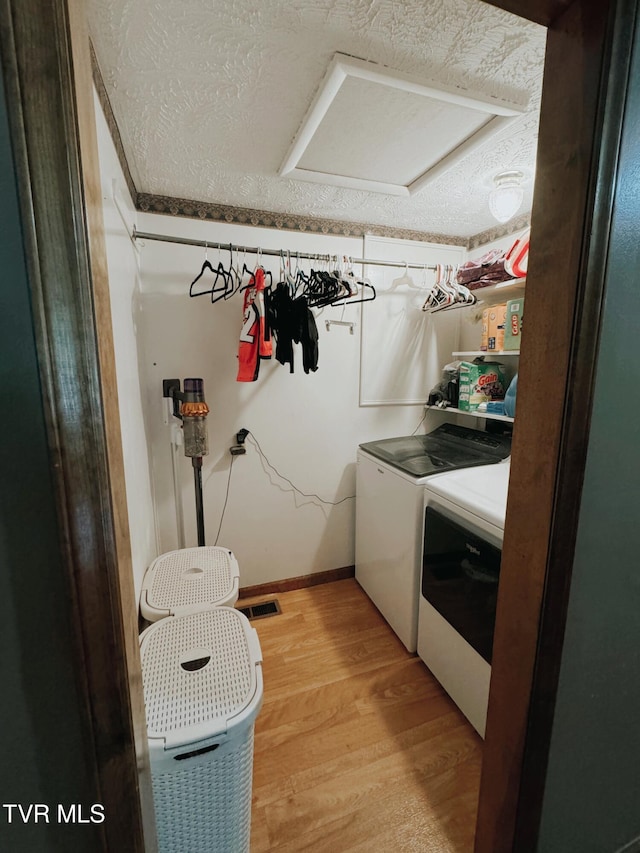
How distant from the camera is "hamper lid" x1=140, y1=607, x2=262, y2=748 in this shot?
0.85m

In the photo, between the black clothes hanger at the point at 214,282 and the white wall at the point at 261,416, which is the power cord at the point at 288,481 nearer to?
the white wall at the point at 261,416

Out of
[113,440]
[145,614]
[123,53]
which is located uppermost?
[123,53]

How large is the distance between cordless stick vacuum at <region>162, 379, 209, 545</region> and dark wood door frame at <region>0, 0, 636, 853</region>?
1152 millimetres

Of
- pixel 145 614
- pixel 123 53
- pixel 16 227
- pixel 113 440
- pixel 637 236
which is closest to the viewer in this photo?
pixel 16 227

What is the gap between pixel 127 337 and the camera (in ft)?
4.54

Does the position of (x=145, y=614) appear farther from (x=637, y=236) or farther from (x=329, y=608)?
(x=637, y=236)

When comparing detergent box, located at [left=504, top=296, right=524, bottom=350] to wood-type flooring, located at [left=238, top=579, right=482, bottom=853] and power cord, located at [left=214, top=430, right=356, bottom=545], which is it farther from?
wood-type flooring, located at [left=238, top=579, right=482, bottom=853]

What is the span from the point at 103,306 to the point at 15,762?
607mm

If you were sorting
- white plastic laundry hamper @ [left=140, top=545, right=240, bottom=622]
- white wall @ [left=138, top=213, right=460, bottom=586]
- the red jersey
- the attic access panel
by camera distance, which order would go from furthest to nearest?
white wall @ [left=138, top=213, right=460, bottom=586]
the red jersey
white plastic laundry hamper @ [left=140, top=545, right=240, bottom=622]
the attic access panel

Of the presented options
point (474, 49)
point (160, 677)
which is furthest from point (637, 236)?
point (160, 677)

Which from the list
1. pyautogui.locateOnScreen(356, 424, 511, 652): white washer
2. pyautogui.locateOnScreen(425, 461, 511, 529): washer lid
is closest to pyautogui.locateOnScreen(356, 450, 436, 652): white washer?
pyautogui.locateOnScreen(356, 424, 511, 652): white washer

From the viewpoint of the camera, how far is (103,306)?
466 mm

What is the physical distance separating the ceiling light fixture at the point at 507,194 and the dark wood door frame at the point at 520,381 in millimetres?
939

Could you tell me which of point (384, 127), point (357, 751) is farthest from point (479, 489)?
point (384, 127)
